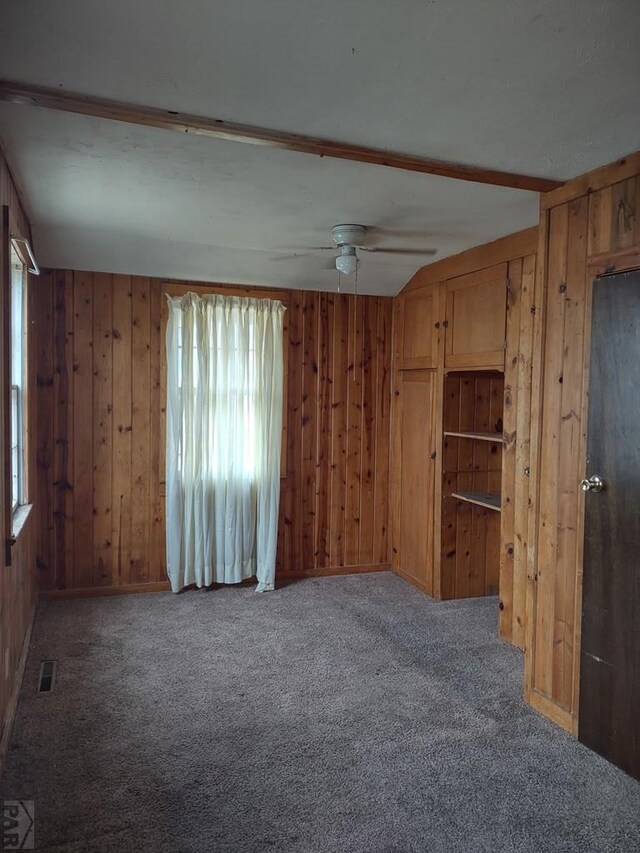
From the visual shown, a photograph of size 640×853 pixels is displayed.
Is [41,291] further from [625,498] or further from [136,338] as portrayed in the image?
[625,498]

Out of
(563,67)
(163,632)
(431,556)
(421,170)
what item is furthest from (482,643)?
(563,67)

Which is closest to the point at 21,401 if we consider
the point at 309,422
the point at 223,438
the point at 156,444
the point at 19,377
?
the point at 19,377

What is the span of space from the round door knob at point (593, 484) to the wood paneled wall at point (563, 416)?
8cm

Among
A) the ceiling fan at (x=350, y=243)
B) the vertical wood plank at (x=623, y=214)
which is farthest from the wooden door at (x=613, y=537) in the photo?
the ceiling fan at (x=350, y=243)

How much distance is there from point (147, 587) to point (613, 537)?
3196mm

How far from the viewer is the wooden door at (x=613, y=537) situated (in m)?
2.23

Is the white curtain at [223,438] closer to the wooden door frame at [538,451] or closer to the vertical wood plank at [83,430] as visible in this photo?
the vertical wood plank at [83,430]

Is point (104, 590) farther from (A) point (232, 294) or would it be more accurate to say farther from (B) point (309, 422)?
(A) point (232, 294)

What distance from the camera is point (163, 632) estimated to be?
3578 mm

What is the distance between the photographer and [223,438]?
4.35 meters

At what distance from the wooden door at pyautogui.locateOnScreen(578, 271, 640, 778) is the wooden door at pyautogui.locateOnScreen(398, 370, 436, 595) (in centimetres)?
190

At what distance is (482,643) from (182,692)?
1716 millimetres

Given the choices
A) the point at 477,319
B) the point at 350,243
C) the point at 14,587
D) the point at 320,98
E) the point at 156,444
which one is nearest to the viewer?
the point at 320,98

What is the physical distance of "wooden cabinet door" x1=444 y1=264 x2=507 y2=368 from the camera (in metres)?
3.62
